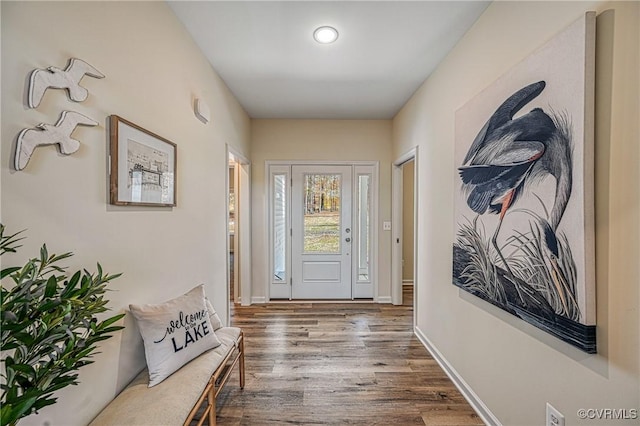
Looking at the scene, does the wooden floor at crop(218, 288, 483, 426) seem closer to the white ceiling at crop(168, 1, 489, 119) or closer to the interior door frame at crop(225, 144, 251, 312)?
the interior door frame at crop(225, 144, 251, 312)

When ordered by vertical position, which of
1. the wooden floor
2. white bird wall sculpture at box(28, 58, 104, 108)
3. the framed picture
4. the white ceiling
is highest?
the white ceiling

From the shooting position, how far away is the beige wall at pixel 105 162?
0.93 m

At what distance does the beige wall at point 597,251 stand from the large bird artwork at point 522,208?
4.3 inches

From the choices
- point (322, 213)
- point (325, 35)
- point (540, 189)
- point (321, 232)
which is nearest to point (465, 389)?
point (540, 189)

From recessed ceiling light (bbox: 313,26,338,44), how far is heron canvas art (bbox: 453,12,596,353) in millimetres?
1059

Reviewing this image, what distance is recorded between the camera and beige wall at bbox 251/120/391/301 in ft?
13.0

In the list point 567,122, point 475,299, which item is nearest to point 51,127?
point 567,122

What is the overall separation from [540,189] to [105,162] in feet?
6.45

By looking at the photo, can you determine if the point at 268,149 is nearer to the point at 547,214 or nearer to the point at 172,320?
the point at 172,320

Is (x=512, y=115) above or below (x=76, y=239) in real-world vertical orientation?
above

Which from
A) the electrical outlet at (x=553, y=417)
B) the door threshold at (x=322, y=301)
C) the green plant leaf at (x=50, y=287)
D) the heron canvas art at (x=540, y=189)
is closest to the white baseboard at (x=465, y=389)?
the electrical outlet at (x=553, y=417)

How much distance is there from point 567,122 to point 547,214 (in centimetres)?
39

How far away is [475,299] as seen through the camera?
6.19ft

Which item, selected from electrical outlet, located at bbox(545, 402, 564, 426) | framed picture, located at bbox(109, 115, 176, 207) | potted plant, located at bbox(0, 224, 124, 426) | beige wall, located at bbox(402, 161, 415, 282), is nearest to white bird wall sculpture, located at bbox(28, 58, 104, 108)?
framed picture, located at bbox(109, 115, 176, 207)
